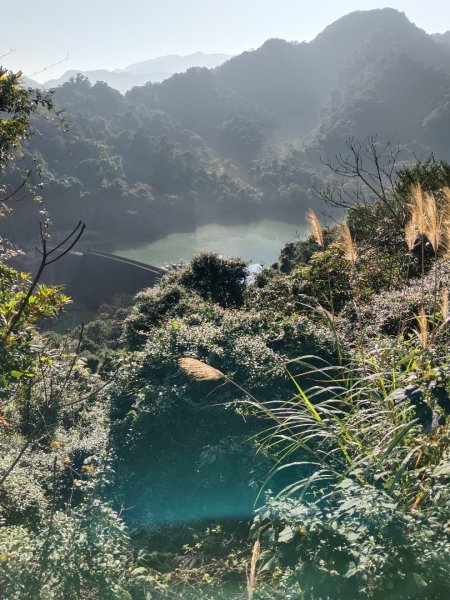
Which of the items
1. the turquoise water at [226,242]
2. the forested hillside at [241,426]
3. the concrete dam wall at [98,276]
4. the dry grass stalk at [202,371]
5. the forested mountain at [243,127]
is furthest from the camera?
the forested mountain at [243,127]

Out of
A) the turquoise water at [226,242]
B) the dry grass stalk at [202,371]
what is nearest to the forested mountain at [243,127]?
the turquoise water at [226,242]

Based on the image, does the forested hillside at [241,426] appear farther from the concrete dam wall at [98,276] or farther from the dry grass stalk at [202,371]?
the concrete dam wall at [98,276]

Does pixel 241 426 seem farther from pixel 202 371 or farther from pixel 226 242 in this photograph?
pixel 226 242

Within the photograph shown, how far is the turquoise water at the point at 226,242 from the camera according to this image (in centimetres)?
3812

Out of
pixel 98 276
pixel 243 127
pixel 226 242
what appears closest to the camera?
pixel 98 276

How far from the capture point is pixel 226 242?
43094mm

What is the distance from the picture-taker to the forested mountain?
44.2m

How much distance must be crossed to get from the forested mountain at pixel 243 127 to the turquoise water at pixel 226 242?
72.9 inches

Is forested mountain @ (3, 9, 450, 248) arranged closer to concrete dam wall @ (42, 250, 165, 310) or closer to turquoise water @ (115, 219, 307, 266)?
turquoise water @ (115, 219, 307, 266)

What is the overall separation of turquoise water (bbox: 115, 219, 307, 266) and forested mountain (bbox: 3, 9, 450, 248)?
1.85 meters

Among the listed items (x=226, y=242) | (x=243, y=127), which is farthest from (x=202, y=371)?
(x=243, y=127)

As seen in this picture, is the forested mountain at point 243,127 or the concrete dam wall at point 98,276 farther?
the forested mountain at point 243,127

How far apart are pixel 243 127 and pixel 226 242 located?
128ft

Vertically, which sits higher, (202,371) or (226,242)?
(226,242)
